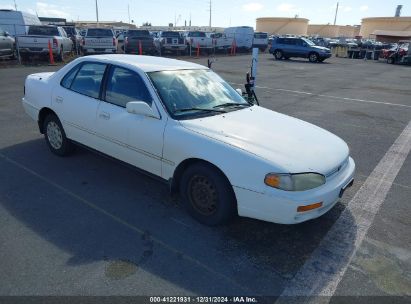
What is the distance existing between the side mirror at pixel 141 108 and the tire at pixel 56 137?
1750mm

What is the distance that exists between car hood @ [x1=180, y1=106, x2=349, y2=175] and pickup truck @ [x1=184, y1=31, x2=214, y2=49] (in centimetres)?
2478

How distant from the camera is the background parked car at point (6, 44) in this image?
1633 cm

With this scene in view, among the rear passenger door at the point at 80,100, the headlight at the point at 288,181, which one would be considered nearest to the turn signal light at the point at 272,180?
the headlight at the point at 288,181

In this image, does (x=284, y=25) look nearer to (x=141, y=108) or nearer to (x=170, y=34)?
(x=170, y=34)

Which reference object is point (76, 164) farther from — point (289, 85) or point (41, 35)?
point (41, 35)

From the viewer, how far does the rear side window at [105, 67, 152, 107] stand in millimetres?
3878

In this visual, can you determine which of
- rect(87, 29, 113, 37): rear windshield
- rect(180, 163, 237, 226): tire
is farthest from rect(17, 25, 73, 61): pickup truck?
rect(180, 163, 237, 226): tire

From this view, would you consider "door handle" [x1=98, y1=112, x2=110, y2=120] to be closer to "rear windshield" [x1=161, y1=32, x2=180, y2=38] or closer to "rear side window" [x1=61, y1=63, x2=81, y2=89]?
"rear side window" [x1=61, y1=63, x2=81, y2=89]

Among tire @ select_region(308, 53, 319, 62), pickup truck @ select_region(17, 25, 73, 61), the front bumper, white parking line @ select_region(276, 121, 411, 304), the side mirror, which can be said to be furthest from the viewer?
tire @ select_region(308, 53, 319, 62)

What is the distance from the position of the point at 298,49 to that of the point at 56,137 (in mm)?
27206

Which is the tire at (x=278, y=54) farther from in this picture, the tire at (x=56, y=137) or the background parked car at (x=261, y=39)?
the tire at (x=56, y=137)

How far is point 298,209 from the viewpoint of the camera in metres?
2.98

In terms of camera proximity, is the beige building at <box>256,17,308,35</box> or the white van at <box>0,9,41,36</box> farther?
the beige building at <box>256,17,308,35</box>

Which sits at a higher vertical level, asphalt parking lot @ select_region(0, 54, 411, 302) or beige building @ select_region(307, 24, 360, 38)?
beige building @ select_region(307, 24, 360, 38)
